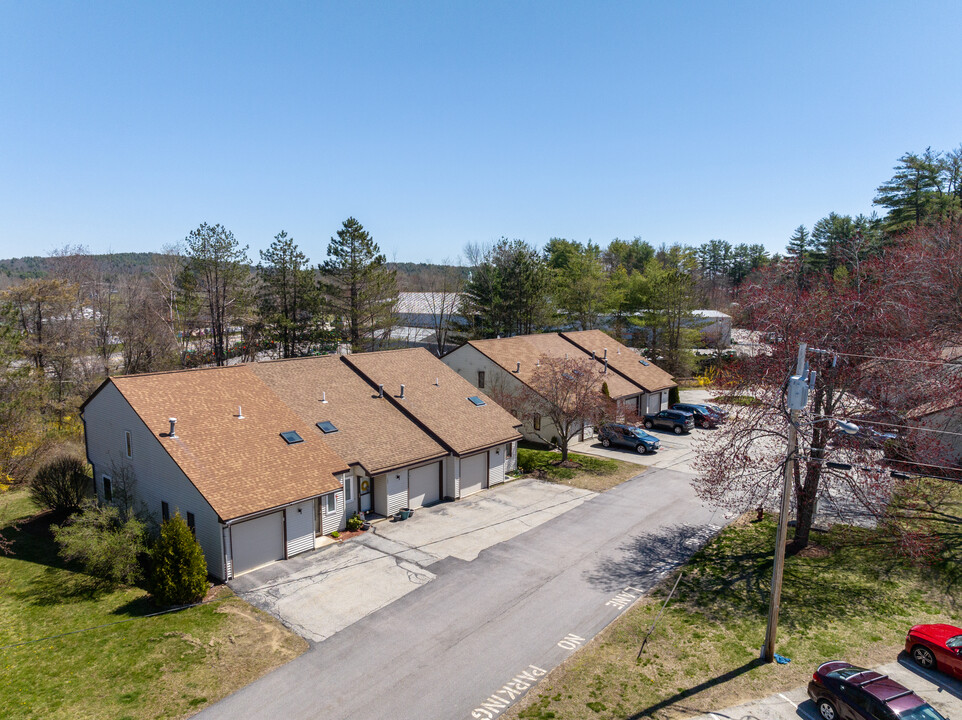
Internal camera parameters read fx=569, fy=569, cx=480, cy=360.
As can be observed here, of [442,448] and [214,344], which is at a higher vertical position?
[214,344]

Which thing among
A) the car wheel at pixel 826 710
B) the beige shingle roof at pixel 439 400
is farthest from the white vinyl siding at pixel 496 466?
the car wheel at pixel 826 710

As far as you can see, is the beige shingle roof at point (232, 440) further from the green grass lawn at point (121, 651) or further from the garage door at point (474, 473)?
the garage door at point (474, 473)

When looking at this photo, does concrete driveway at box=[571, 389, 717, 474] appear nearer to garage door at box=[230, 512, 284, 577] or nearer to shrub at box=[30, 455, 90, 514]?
garage door at box=[230, 512, 284, 577]

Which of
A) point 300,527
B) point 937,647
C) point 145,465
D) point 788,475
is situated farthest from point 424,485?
point 937,647

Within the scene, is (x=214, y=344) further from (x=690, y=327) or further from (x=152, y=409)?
(x=690, y=327)

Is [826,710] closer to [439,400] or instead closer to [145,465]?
[439,400]

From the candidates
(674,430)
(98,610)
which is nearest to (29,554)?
(98,610)
